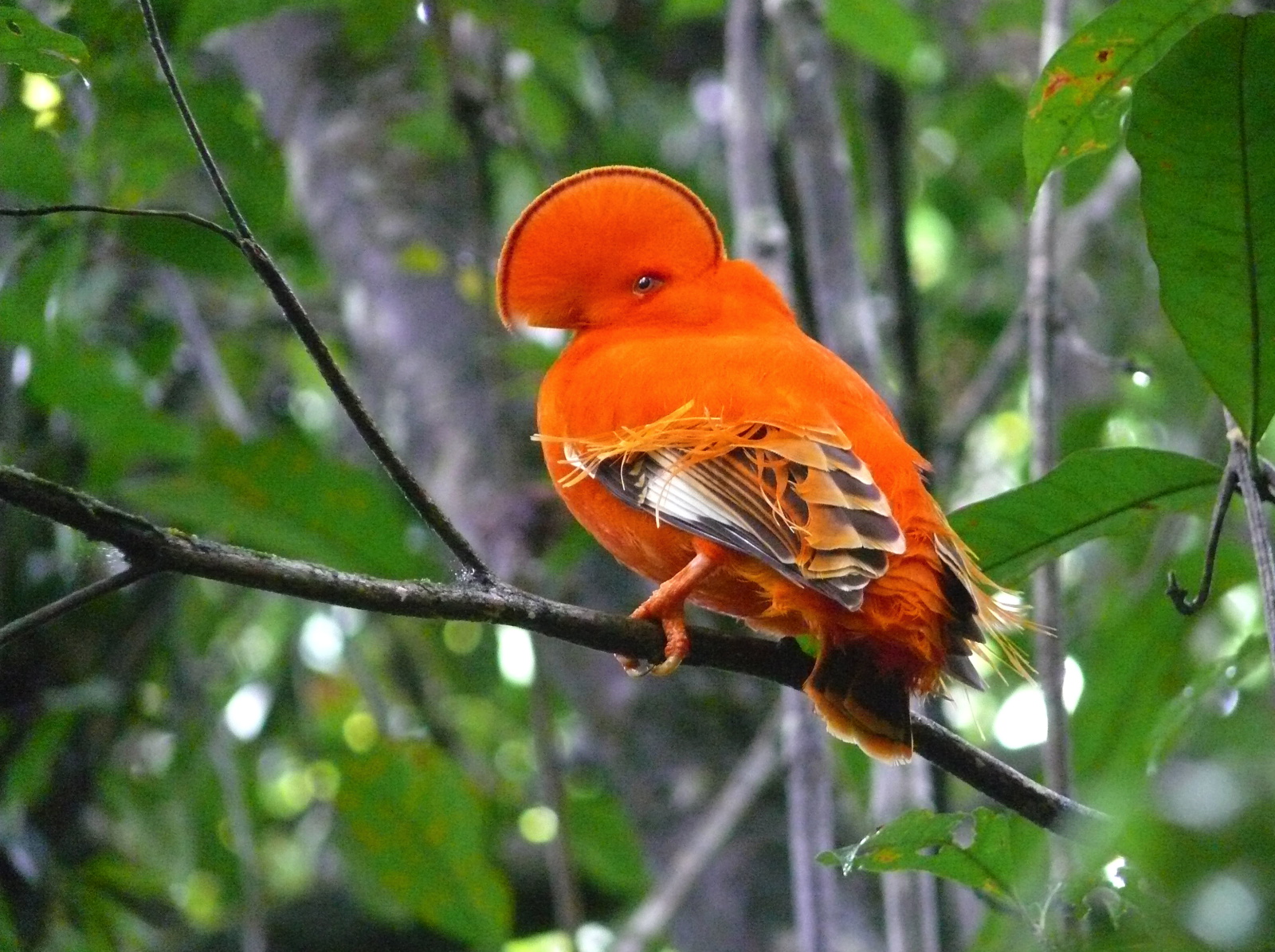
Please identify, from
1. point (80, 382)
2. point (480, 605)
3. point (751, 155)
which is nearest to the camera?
point (480, 605)

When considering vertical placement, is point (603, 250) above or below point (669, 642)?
above

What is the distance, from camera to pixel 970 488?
17.8 ft

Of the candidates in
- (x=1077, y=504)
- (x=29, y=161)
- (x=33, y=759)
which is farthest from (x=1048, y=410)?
(x=33, y=759)

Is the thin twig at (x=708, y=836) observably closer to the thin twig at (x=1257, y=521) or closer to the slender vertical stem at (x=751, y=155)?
the slender vertical stem at (x=751, y=155)

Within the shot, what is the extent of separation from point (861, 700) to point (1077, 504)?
17.6 inches

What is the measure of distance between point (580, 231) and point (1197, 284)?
1337 millimetres

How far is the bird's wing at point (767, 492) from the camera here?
2.05 meters

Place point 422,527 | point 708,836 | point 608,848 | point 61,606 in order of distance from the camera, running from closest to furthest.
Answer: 1. point 61,606
2. point 708,836
3. point 608,848
4. point 422,527

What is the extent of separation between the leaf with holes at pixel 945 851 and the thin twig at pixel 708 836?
47.1 inches

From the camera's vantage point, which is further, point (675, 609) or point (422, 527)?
point (422, 527)

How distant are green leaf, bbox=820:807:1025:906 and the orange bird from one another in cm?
14

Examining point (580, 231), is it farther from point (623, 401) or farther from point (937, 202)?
point (937, 202)

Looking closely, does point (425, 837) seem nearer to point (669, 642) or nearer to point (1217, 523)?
point (669, 642)

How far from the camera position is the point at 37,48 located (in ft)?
6.14
